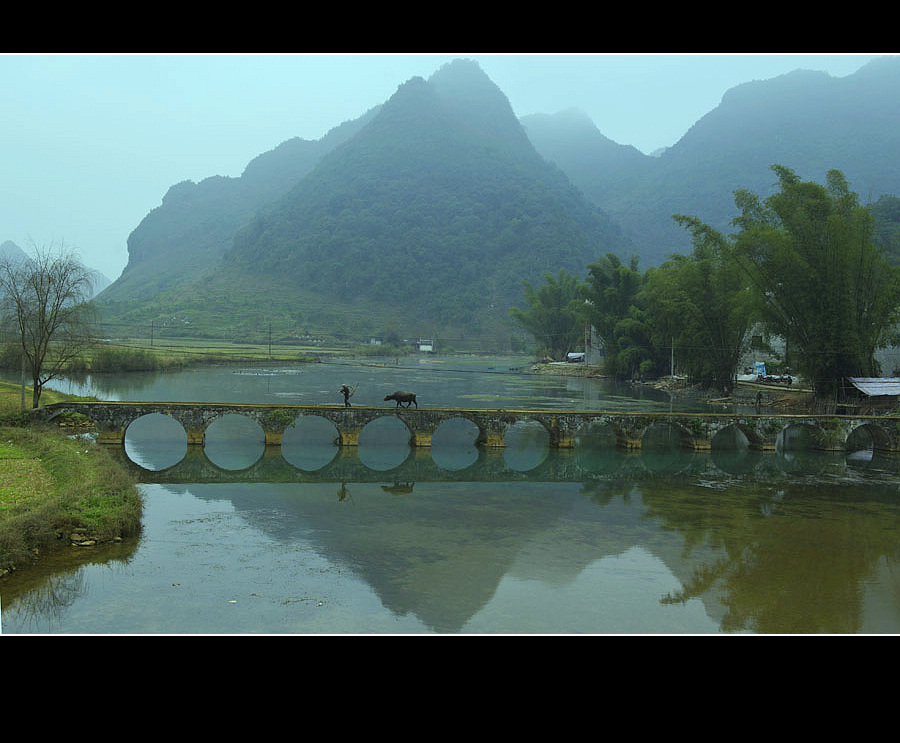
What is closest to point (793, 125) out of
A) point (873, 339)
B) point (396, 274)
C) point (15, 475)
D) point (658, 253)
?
point (658, 253)

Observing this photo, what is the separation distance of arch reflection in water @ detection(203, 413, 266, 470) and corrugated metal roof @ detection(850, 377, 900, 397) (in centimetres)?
3091

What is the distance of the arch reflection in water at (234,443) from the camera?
2950 centimetres

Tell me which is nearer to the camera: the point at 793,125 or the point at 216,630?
the point at 216,630

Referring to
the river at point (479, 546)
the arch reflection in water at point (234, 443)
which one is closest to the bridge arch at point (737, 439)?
the river at point (479, 546)

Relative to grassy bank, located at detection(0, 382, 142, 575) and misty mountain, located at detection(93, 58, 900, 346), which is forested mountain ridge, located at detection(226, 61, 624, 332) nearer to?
misty mountain, located at detection(93, 58, 900, 346)

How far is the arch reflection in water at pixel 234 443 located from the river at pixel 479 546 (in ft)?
0.75

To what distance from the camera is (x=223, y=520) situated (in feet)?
66.8

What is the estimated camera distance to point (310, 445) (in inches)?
1321

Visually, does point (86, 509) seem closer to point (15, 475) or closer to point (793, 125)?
point (15, 475)

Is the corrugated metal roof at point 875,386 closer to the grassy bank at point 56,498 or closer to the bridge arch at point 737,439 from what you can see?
the bridge arch at point 737,439

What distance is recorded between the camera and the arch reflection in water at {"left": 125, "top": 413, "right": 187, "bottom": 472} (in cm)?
2873

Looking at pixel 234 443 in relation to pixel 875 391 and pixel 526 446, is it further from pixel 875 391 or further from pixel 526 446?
pixel 875 391

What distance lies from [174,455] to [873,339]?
37712 mm
